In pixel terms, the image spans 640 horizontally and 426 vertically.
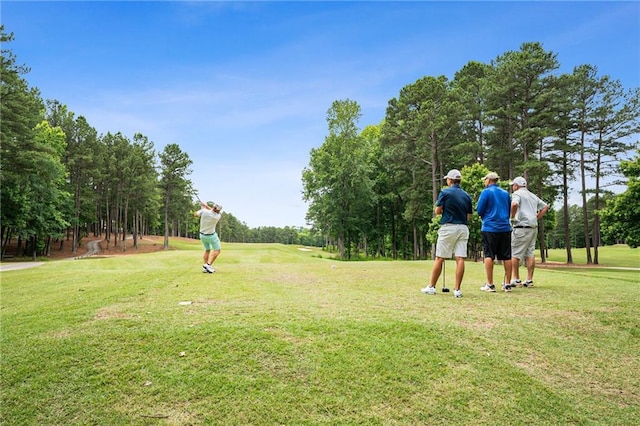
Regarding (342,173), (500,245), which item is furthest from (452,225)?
(342,173)

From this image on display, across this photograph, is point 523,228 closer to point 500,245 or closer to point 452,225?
point 500,245

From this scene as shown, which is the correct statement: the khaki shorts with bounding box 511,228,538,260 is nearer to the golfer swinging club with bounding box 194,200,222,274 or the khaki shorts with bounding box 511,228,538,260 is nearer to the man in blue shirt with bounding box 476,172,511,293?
the man in blue shirt with bounding box 476,172,511,293

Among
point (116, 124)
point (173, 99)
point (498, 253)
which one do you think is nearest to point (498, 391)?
point (498, 253)

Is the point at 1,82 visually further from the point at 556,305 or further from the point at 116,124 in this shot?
the point at 556,305

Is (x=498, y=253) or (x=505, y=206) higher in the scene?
(x=505, y=206)

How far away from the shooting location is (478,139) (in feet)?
110

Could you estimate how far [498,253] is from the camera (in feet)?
21.7

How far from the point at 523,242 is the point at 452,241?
81.7 inches

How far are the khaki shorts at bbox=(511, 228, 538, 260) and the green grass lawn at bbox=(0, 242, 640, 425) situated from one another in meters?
1.94

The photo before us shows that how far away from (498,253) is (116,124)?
51225 millimetres

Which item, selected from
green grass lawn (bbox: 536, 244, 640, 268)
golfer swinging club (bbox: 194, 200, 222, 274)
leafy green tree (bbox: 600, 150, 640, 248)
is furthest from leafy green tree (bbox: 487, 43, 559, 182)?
golfer swinging club (bbox: 194, 200, 222, 274)

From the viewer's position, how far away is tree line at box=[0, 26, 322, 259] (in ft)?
79.4

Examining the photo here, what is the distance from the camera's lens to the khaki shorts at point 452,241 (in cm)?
617

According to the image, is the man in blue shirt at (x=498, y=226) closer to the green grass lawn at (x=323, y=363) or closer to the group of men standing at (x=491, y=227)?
the group of men standing at (x=491, y=227)
